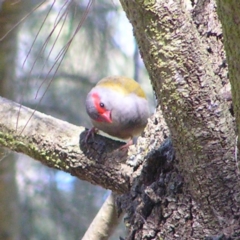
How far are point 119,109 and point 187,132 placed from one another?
1302 millimetres

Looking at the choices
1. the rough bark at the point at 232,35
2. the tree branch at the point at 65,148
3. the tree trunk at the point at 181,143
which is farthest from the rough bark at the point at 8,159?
the rough bark at the point at 232,35

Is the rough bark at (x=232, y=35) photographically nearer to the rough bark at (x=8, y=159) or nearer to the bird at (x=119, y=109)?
the bird at (x=119, y=109)

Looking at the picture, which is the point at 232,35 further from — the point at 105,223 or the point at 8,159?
the point at 8,159

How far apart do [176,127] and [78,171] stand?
55 centimetres

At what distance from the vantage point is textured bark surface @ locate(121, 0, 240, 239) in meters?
1.00

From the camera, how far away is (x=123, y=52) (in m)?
4.15

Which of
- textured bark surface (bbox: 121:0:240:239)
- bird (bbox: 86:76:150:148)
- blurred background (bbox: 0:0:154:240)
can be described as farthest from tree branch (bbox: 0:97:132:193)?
blurred background (bbox: 0:0:154:240)

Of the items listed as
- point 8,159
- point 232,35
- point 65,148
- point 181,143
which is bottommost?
point 8,159

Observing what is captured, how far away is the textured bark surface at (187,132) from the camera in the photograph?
100cm

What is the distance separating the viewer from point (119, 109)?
2.34 m

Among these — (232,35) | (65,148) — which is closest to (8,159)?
(65,148)

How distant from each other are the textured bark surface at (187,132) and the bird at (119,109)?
0.96 meters

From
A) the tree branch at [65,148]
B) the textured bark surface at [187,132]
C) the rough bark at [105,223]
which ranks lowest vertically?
the rough bark at [105,223]

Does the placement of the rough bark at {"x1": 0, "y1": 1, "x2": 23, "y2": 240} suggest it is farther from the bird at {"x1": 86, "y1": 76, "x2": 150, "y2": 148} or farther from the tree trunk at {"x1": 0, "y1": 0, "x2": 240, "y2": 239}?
the tree trunk at {"x1": 0, "y1": 0, "x2": 240, "y2": 239}
